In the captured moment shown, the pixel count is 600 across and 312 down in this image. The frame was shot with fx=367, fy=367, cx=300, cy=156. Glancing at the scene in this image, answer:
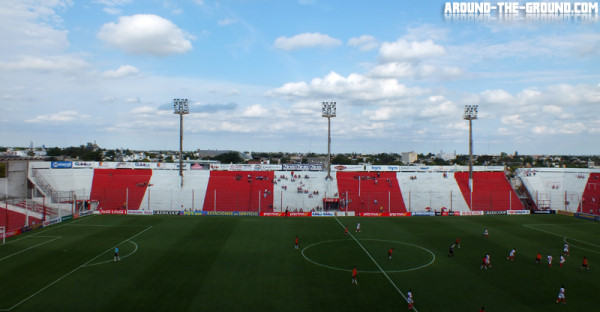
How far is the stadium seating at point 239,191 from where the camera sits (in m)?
60.6

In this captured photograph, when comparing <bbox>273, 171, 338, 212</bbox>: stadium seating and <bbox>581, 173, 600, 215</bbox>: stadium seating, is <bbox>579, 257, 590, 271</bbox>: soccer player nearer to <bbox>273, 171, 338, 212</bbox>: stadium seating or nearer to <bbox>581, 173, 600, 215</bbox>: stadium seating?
<bbox>273, 171, 338, 212</bbox>: stadium seating

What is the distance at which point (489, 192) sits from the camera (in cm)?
6694

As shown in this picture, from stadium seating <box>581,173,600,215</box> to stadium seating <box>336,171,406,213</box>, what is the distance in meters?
30.6

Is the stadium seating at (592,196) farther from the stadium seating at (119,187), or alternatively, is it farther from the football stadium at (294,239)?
the stadium seating at (119,187)

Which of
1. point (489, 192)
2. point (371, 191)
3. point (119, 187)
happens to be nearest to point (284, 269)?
point (371, 191)

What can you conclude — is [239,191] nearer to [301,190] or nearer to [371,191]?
[301,190]

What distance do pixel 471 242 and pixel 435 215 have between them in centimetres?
1950

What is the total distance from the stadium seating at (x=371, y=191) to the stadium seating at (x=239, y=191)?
13.6 meters

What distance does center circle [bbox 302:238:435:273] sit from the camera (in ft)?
92.2

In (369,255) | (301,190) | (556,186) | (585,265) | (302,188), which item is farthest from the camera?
(556,186)

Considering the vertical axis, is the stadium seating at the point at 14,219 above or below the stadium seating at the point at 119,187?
below

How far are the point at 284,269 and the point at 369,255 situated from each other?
8.20 meters

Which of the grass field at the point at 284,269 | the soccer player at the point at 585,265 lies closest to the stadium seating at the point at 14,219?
the grass field at the point at 284,269

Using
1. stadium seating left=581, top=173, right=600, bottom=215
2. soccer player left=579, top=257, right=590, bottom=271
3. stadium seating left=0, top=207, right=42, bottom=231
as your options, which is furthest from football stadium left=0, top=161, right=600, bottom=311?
soccer player left=579, top=257, right=590, bottom=271
